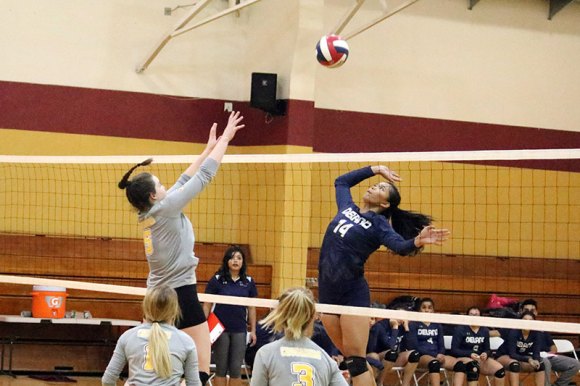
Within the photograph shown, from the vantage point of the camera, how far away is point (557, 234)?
57.3 ft

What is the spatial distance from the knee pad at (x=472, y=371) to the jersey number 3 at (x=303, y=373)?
27.8ft

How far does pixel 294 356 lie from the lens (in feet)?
19.1

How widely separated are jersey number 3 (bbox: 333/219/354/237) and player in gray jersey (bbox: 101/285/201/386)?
2329mm

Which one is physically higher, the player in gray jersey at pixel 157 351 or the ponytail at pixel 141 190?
the ponytail at pixel 141 190

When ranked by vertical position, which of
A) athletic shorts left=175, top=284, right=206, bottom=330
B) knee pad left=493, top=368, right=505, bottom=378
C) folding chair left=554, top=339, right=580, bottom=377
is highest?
athletic shorts left=175, top=284, right=206, bottom=330

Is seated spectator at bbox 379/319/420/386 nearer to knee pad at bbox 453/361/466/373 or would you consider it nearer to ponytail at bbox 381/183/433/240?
knee pad at bbox 453/361/466/373

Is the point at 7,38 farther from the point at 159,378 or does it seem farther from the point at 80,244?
the point at 159,378

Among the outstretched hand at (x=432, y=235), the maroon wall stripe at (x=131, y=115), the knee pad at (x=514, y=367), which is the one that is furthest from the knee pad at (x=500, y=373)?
the outstretched hand at (x=432, y=235)

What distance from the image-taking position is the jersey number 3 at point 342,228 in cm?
859

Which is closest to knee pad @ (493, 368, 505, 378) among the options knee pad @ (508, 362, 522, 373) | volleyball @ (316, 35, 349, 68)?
knee pad @ (508, 362, 522, 373)

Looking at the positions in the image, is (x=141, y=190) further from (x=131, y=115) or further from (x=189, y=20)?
(x=131, y=115)

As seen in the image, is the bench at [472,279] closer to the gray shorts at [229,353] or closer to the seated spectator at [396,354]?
the seated spectator at [396,354]

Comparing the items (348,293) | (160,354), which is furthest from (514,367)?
(160,354)

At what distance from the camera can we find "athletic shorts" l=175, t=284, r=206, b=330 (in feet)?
25.3
